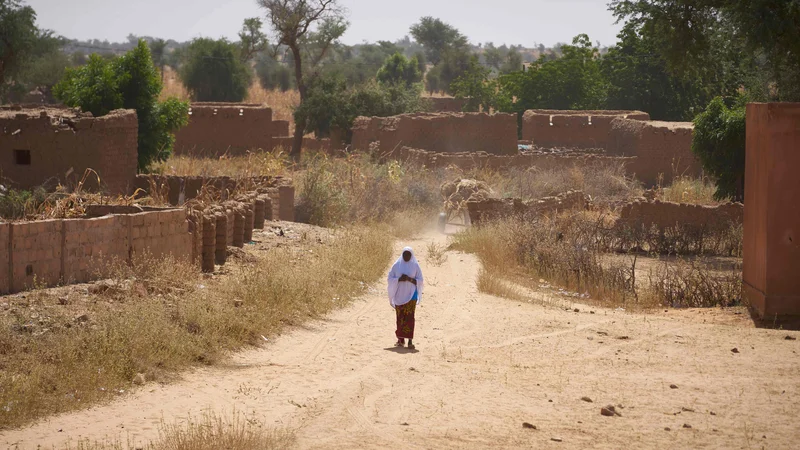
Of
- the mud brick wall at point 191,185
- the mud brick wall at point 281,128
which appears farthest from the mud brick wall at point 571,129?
the mud brick wall at point 191,185

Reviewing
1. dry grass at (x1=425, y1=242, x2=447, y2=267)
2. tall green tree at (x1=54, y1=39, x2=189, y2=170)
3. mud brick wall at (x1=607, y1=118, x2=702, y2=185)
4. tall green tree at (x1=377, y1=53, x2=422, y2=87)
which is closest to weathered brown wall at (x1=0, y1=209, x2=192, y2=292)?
dry grass at (x1=425, y1=242, x2=447, y2=267)

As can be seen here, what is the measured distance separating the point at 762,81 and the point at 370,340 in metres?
13.1

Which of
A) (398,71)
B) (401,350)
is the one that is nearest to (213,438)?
(401,350)

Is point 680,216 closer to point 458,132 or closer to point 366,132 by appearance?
point 458,132

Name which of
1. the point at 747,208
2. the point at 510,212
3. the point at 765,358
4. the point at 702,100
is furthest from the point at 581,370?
the point at 702,100

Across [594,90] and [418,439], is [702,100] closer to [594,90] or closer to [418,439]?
[594,90]

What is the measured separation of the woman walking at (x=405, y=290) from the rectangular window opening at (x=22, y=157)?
1140cm

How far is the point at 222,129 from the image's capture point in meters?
30.6

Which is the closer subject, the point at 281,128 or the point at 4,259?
the point at 4,259

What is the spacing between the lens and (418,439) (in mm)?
7102

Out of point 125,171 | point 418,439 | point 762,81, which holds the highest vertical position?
point 762,81

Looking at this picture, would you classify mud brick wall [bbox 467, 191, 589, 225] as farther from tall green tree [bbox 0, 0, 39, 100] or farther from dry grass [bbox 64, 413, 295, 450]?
tall green tree [bbox 0, 0, 39, 100]

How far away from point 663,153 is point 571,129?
4080mm

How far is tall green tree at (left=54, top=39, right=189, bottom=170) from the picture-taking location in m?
22.7
